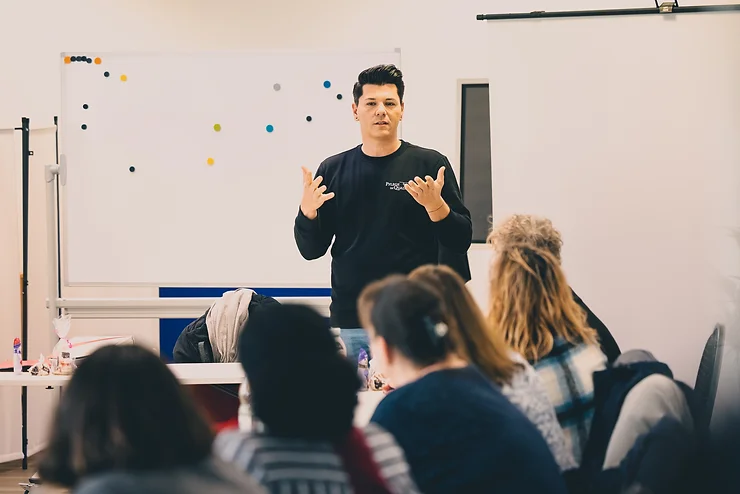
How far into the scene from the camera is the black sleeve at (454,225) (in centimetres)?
308

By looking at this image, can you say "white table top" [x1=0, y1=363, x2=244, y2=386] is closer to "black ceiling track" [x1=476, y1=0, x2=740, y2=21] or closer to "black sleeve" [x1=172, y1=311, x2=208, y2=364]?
"black sleeve" [x1=172, y1=311, x2=208, y2=364]

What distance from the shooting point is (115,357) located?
1155 millimetres

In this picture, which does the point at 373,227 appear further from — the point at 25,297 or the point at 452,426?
the point at 25,297

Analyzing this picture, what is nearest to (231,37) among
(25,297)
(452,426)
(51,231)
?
(51,231)

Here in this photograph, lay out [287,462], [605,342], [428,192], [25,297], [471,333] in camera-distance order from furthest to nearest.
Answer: [25,297], [428,192], [605,342], [471,333], [287,462]

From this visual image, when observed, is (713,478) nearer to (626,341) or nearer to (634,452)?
(634,452)

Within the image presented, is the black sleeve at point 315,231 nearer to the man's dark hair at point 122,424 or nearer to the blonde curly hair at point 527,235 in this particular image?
the blonde curly hair at point 527,235

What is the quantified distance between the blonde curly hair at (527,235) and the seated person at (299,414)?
1003mm

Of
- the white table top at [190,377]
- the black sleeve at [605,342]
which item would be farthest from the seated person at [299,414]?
the white table top at [190,377]

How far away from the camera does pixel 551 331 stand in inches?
80.7

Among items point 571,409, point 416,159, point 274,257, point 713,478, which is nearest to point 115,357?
point 571,409

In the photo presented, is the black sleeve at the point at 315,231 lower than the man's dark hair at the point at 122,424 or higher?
higher

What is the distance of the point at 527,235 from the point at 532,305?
0.82 ft

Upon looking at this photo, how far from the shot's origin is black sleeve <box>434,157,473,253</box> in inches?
121
